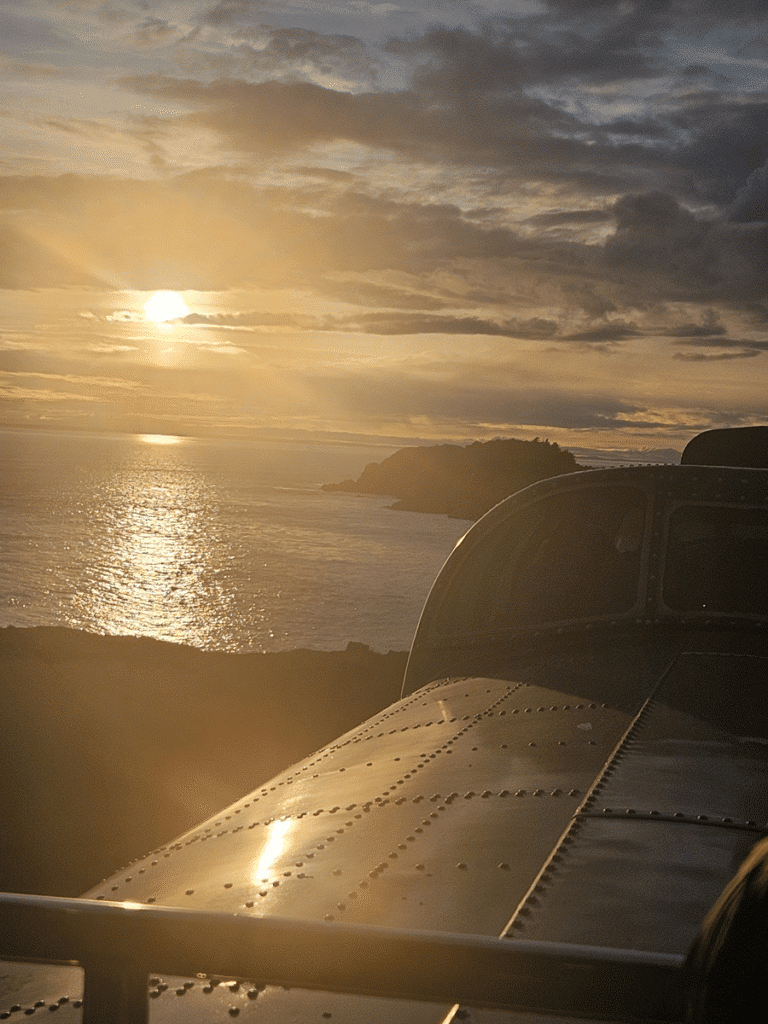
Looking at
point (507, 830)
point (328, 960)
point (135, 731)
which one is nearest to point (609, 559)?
point (507, 830)

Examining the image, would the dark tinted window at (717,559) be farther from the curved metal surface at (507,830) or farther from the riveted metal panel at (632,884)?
the riveted metal panel at (632,884)

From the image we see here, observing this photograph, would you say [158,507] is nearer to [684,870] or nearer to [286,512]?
[286,512]

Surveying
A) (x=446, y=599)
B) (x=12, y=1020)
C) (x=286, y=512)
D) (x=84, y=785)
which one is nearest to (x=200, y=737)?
(x=84, y=785)

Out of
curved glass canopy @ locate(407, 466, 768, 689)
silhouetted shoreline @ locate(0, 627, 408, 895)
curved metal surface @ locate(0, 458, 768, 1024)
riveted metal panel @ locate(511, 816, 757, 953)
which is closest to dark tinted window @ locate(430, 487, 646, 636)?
curved glass canopy @ locate(407, 466, 768, 689)

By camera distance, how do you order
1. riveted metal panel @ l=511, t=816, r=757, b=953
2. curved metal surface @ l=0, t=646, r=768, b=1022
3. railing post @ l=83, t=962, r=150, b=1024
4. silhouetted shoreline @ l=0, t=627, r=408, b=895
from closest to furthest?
railing post @ l=83, t=962, r=150, b=1024, riveted metal panel @ l=511, t=816, r=757, b=953, curved metal surface @ l=0, t=646, r=768, b=1022, silhouetted shoreline @ l=0, t=627, r=408, b=895

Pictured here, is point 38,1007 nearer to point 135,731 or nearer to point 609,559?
point 609,559

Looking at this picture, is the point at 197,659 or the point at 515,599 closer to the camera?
the point at 515,599

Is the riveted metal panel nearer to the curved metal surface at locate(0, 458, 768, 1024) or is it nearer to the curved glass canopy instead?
the curved metal surface at locate(0, 458, 768, 1024)
